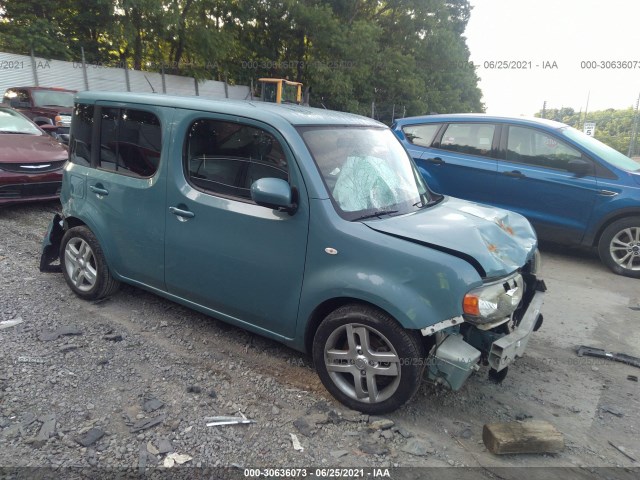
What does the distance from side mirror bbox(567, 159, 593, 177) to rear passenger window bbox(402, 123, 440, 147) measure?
1.93 m

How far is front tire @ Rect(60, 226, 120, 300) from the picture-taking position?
4.17 meters

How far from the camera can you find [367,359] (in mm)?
2893

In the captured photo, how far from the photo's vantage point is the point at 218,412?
292 cm

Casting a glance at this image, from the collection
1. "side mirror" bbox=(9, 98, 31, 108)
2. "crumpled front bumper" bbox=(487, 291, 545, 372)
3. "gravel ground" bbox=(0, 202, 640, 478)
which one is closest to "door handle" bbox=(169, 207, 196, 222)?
"gravel ground" bbox=(0, 202, 640, 478)

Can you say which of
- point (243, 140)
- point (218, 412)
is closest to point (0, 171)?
point (243, 140)

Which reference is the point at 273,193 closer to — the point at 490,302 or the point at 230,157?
the point at 230,157

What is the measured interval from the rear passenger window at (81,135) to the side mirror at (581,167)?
5.52m

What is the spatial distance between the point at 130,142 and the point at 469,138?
187 inches

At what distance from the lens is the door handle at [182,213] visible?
11.3 feet

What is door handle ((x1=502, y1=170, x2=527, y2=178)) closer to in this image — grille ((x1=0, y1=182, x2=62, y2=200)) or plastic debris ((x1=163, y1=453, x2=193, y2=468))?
plastic debris ((x1=163, y1=453, x2=193, y2=468))

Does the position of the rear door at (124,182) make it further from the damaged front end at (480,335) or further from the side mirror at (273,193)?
the damaged front end at (480,335)

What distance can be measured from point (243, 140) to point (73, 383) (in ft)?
6.42

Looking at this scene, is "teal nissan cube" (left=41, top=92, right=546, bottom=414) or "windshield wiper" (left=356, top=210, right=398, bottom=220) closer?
"teal nissan cube" (left=41, top=92, right=546, bottom=414)

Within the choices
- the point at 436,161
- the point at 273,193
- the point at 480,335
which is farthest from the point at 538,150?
the point at 273,193
